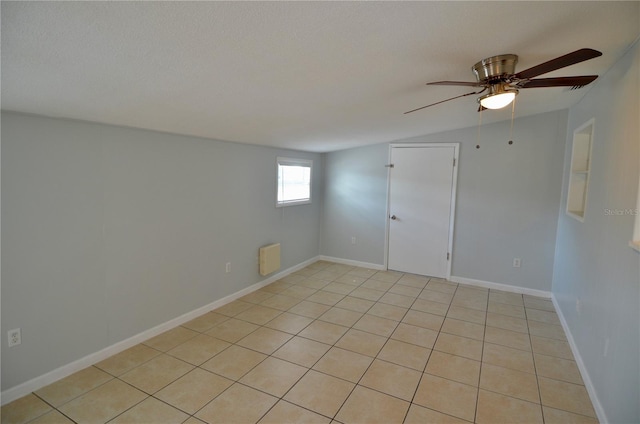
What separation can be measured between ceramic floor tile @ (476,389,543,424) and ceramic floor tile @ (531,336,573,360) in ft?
2.80

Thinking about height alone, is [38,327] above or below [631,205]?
below

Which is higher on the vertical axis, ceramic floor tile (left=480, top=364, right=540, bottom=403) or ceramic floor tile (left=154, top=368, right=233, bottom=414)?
ceramic floor tile (left=480, top=364, right=540, bottom=403)

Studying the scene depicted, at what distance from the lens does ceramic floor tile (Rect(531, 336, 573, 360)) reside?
111 inches

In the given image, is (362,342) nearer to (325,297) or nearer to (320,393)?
(320,393)

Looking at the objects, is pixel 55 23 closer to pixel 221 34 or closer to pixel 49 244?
pixel 221 34

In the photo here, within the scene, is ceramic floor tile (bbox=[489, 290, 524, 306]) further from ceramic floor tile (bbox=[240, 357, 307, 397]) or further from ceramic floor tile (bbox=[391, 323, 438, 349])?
ceramic floor tile (bbox=[240, 357, 307, 397])

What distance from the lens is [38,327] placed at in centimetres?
223

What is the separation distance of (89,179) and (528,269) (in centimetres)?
493

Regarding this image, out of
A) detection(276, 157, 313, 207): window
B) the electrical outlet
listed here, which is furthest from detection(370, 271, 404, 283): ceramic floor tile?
the electrical outlet

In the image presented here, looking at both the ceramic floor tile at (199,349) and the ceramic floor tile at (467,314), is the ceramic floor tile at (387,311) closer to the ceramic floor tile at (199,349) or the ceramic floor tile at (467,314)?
the ceramic floor tile at (467,314)

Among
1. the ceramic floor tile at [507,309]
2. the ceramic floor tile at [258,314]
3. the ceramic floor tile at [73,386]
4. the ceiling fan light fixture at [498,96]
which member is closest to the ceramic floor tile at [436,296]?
the ceramic floor tile at [507,309]

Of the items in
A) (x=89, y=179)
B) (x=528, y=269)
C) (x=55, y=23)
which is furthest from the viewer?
(x=528, y=269)

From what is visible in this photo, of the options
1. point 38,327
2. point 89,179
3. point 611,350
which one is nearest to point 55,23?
point 89,179

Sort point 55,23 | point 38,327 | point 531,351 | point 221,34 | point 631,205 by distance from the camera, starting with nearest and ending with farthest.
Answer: point 55,23, point 221,34, point 631,205, point 38,327, point 531,351
